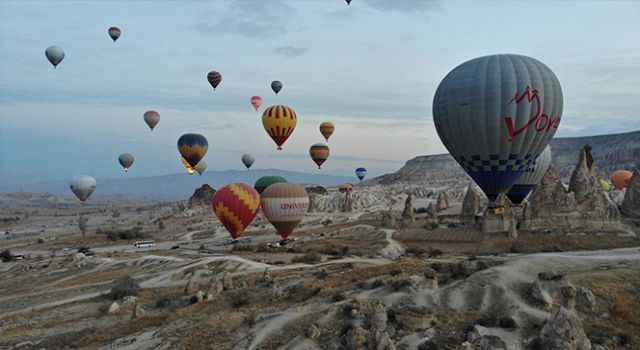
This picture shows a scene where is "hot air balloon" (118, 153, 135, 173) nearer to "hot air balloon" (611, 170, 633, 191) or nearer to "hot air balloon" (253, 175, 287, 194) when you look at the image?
"hot air balloon" (253, 175, 287, 194)

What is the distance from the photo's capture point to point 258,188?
89.4 metres

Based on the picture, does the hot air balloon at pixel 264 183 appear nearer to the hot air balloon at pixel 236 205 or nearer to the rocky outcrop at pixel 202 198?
the hot air balloon at pixel 236 205

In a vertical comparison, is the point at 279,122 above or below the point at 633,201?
Result: above

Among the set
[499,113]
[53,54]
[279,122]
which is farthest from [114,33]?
[499,113]

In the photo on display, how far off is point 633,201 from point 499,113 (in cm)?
2993

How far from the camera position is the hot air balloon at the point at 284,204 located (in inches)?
2148

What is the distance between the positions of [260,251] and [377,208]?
6577 centimetres

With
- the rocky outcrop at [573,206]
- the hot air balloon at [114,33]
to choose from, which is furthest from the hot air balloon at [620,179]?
the hot air balloon at [114,33]

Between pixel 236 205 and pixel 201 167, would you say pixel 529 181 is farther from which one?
pixel 201 167

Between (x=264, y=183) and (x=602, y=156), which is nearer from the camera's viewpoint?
(x=264, y=183)

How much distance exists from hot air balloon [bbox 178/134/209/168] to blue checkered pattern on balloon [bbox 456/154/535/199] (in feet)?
158

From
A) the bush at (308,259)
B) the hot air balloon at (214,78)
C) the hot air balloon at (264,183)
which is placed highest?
the hot air balloon at (214,78)

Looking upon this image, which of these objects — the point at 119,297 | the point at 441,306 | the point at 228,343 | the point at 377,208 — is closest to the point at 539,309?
the point at 441,306

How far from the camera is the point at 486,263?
1099 inches
